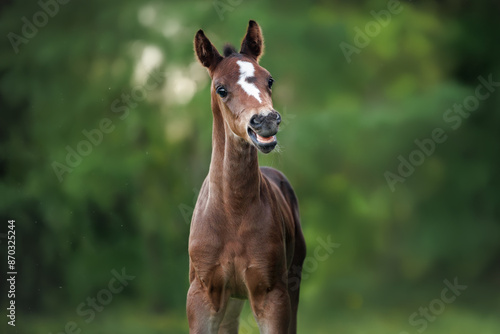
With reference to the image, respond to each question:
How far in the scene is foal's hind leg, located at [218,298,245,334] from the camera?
571 cm

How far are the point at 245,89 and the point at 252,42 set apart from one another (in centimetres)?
76

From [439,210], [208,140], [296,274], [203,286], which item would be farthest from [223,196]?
[439,210]

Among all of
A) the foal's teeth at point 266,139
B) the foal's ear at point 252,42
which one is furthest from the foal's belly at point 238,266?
the foal's ear at point 252,42

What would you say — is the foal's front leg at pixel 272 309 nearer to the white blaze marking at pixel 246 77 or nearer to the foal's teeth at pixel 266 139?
the foal's teeth at pixel 266 139

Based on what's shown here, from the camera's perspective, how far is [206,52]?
4965 millimetres

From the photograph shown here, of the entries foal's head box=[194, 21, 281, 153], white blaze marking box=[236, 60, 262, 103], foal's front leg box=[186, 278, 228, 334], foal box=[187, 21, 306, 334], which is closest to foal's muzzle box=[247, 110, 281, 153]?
foal's head box=[194, 21, 281, 153]

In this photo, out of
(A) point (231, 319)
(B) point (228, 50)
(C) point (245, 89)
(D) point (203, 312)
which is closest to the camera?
(C) point (245, 89)

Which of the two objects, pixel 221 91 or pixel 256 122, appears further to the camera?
pixel 221 91

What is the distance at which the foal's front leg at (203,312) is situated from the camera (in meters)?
4.92

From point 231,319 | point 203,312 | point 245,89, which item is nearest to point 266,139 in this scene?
point 245,89

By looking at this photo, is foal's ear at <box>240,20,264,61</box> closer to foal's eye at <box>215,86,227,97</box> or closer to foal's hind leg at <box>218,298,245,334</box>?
foal's eye at <box>215,86,227,97</box>

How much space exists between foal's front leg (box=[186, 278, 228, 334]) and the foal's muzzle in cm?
126

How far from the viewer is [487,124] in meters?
12.9

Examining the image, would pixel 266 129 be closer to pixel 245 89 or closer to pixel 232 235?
pixel 245 89
